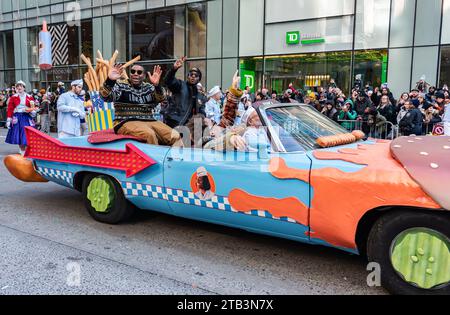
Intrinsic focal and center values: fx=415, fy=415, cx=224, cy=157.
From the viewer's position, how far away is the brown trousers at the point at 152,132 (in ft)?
14.9

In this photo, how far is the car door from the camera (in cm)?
330

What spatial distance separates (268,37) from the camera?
16.3m

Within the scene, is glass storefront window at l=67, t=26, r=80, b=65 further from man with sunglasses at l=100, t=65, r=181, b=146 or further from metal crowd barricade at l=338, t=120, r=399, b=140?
man with sunglasses at l=100, t=65, r=181, b=146

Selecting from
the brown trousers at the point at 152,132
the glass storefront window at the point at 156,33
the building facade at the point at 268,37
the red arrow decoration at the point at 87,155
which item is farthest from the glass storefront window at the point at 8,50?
the brown trousers at the point at 152,132

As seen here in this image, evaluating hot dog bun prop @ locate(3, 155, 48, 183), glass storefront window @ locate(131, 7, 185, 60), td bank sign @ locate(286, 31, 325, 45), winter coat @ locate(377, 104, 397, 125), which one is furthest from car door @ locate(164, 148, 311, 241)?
glass storefront window @ locate(131, 7, 185, 60)

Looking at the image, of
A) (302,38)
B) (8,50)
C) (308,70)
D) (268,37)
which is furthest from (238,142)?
(8,50)

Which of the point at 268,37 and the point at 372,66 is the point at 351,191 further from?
the point at 268,37

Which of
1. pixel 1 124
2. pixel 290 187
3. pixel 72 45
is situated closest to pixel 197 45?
pixel 72 45

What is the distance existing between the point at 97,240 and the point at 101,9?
65.2ft

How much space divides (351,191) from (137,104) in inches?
119

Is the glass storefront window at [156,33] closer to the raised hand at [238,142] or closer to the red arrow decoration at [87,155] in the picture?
the red arrow decoration at [87,155]

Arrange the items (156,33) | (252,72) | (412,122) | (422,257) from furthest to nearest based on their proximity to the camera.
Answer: (156,33), (252,72), (412,122), (422,257)

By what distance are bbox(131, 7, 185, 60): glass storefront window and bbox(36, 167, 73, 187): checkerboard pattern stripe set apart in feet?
48.8

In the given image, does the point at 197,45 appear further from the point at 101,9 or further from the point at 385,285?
the point at 385,285
